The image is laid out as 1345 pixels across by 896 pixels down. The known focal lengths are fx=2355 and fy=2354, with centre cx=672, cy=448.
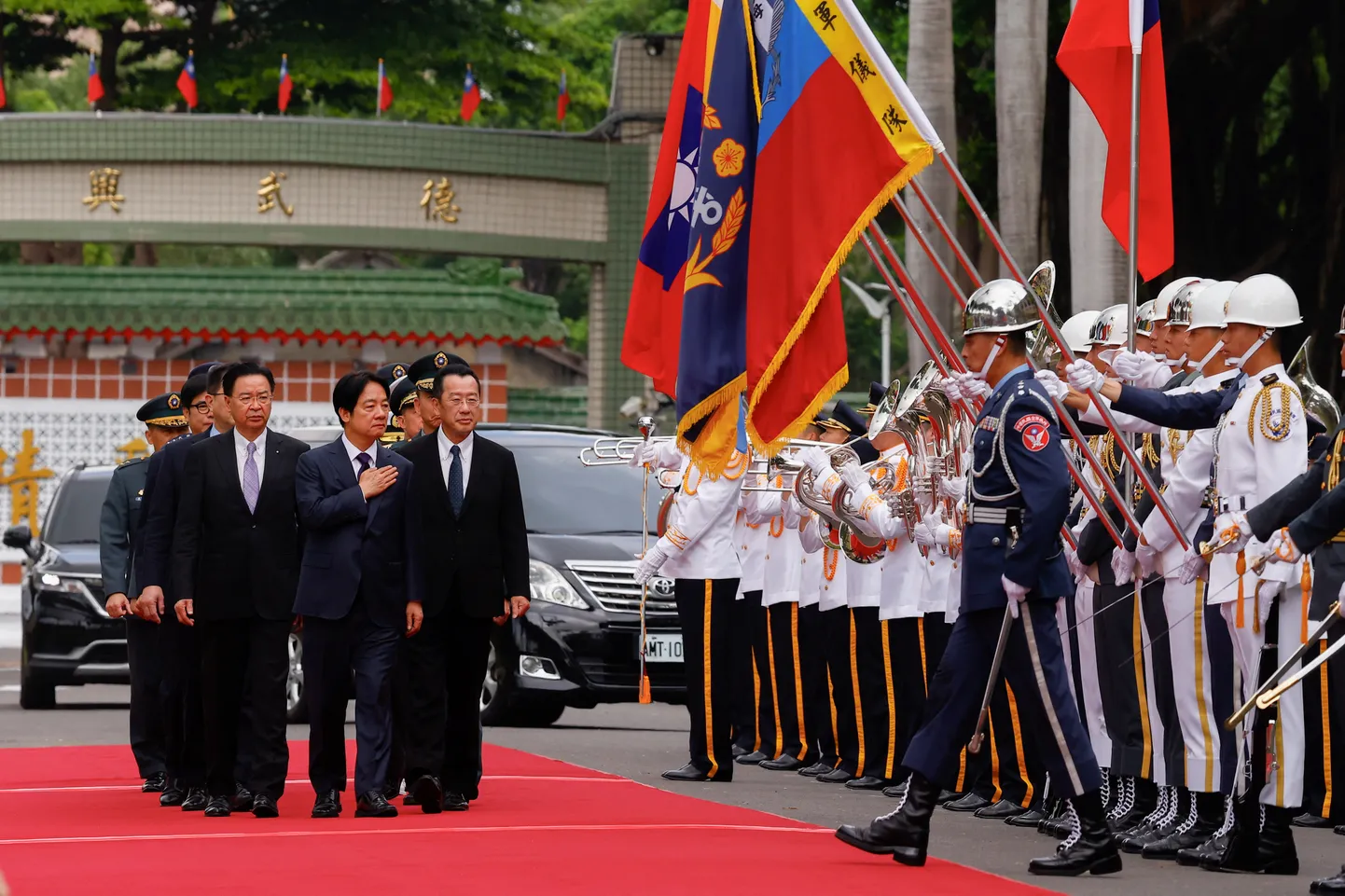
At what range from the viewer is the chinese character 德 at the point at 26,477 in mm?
25469

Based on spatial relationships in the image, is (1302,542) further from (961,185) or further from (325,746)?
(325,746)

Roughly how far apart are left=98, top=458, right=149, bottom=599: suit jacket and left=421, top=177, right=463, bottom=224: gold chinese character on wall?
15.2 metres

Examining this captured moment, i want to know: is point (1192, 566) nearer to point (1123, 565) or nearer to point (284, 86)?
A: point (1123, 565)

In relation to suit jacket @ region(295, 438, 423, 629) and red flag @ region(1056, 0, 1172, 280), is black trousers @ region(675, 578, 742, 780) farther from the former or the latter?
red flag @ region(1056, 0, 1172, 280)

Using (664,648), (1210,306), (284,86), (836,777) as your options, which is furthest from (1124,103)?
(284,86)

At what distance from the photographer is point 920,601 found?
36.5ft

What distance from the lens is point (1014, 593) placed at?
26.9 feet

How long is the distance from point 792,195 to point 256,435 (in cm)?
257

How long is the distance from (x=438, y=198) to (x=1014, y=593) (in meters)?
19.3

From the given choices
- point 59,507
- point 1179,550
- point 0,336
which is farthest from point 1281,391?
point 0,336

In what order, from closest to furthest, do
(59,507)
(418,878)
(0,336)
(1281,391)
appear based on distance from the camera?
(418,878), (1281,391), (59,507), (0,336)

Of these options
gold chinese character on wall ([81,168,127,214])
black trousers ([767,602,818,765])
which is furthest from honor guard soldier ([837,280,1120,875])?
gold chinese character on wall ([81,168,127,214])

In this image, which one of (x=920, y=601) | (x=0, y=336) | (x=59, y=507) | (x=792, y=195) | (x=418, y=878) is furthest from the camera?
(x=0, y=336)

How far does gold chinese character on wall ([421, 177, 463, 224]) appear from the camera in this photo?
26828 mm
